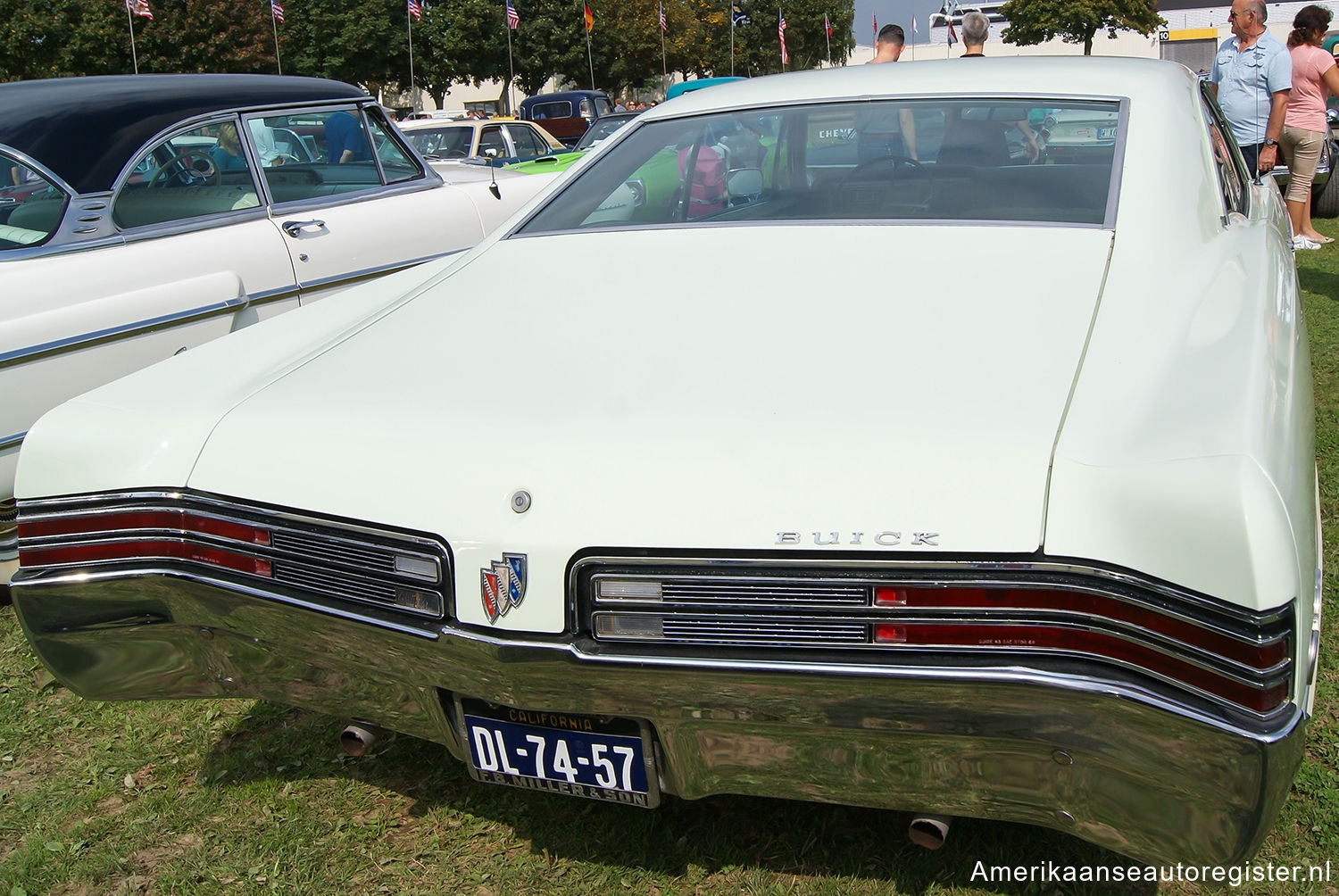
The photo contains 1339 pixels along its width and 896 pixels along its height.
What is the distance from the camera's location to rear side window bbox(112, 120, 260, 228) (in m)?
4.09

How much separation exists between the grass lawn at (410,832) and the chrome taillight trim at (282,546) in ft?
2.20

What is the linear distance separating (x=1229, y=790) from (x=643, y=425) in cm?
92

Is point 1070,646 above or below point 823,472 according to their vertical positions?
below

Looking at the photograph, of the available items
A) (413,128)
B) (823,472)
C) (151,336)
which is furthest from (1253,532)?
(413,128)

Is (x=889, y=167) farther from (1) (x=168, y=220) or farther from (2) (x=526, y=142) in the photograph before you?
(2) (x=526, y=142)

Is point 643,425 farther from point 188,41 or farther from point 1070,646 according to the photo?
point 188,41

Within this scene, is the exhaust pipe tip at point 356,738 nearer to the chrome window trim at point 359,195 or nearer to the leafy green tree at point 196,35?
the chrome window trim at point 359,195

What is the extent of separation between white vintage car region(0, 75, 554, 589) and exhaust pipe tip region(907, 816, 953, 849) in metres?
2.91

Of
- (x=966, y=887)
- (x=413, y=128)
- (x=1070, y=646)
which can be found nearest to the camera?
(x=1070, y=646)

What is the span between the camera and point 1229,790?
1.42m

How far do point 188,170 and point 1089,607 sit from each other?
4.01 metres

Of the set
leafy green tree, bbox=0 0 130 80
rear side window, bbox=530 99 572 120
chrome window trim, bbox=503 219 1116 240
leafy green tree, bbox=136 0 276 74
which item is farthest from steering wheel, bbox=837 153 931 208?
leafy green tree, bbox=0 0 130 80

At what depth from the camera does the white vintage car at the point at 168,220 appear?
11.6 feet

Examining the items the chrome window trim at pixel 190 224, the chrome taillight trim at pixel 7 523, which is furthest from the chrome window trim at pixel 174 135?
the chrome taillight trim at pixel 7 523
